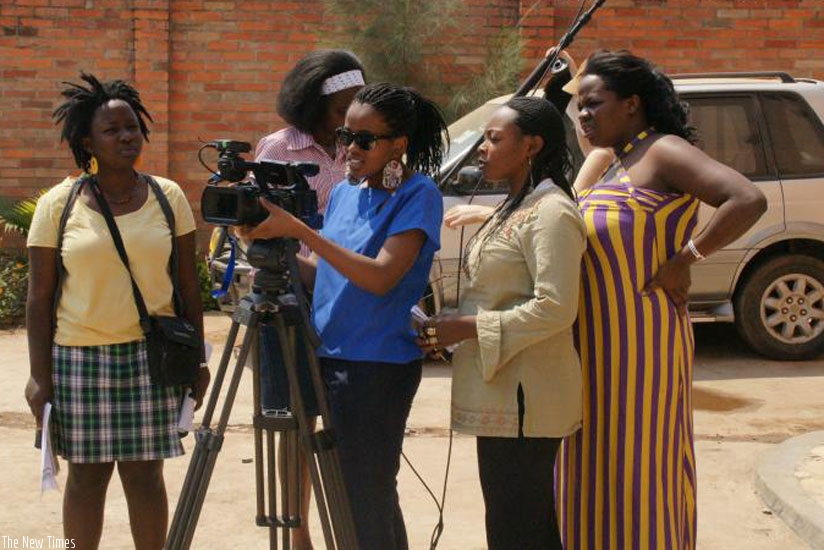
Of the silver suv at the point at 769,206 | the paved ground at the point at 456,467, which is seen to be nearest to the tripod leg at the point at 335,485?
the paved ground at the point at 456,467

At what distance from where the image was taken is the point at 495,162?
3496 millimetres

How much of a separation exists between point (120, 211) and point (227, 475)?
2.25 metres

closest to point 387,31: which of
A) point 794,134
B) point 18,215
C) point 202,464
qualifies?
point 794,134

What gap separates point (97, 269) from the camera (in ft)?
13.0

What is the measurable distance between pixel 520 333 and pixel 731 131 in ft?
18.8

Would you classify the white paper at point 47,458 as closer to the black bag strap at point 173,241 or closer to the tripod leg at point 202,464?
the black bag strap at point 173,241

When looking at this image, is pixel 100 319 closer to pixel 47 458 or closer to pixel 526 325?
pixel 47 458

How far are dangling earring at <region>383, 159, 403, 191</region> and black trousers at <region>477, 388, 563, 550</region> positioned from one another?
68cm

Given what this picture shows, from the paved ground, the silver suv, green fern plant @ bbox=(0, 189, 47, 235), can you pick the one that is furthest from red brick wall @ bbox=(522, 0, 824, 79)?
green fern plant @ bbox=(0, 189, 47, 235)

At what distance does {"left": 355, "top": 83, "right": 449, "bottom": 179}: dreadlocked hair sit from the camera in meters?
3.47

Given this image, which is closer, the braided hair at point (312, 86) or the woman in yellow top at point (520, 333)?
the woman in yellow top at point (520, 333)

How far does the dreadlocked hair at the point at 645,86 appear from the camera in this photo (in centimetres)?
367

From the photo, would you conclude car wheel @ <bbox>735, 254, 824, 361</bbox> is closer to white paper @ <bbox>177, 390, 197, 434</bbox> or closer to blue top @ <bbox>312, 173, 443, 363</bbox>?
white paper @ <bbox>177, 390, 197, 434</bbox>

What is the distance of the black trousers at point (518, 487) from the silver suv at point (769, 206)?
194 inches
